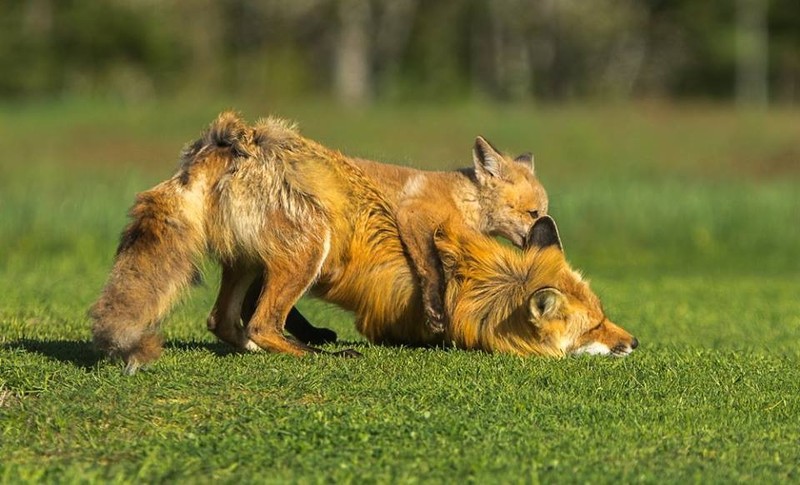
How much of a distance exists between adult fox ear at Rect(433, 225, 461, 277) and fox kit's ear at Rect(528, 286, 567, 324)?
0.67 m

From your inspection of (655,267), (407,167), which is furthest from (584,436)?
(655,267)

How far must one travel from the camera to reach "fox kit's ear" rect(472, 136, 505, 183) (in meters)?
11.0

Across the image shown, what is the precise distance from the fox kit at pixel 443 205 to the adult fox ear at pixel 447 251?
6 cm

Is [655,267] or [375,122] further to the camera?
[375,122]

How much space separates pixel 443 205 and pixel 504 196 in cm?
96

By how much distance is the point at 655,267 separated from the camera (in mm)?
21562

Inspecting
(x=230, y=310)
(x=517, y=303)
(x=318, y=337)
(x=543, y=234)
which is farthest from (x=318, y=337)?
(x=543, y=234)

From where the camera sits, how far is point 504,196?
35.7ft

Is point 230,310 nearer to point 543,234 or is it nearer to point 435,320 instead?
point 435,320

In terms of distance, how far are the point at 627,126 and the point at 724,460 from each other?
3337 centimetres

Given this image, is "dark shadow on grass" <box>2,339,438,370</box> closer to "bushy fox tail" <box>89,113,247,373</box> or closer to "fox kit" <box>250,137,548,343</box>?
"fox kit" <box>250,137,548,343</box>

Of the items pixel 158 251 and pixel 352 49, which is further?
pixel 352 49

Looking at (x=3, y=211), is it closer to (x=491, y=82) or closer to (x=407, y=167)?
(x=407, y=167)

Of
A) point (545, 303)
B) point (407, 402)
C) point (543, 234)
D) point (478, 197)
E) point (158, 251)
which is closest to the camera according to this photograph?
point (407, 402)
